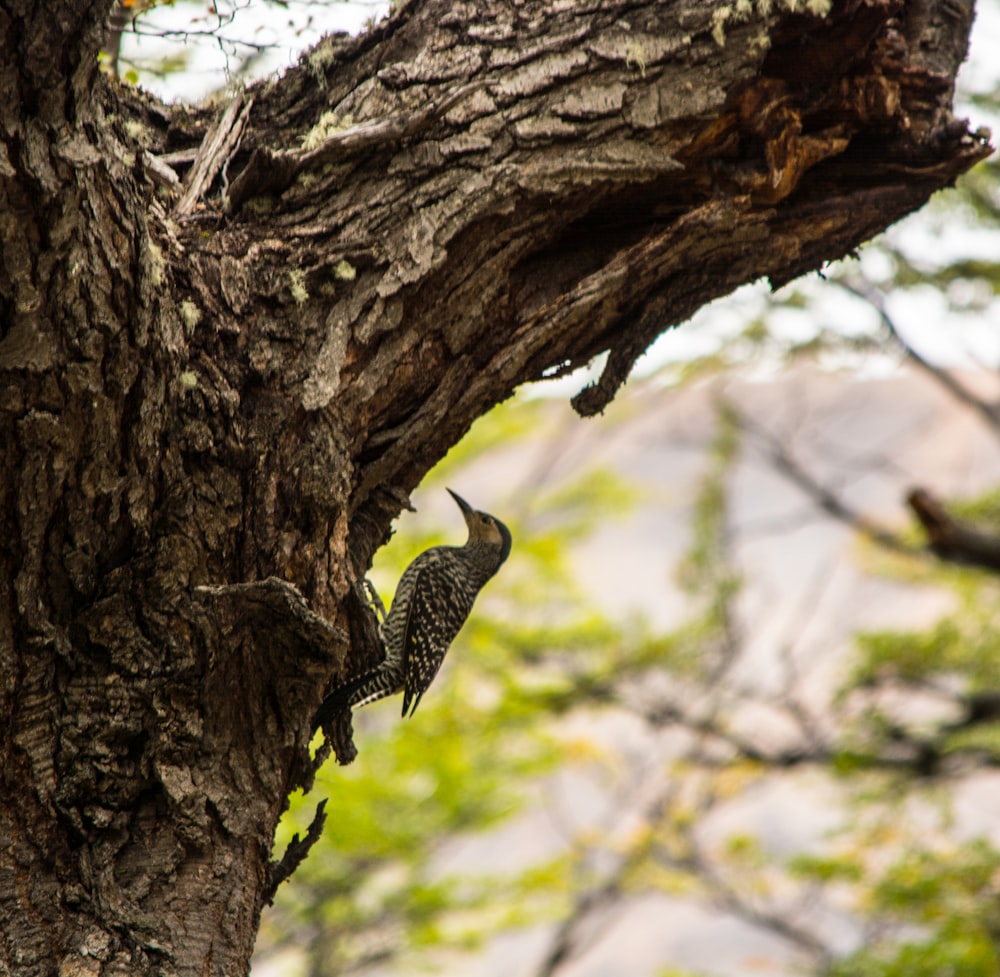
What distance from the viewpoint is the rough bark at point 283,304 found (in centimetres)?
166

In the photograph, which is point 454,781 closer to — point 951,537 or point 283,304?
point 951,537

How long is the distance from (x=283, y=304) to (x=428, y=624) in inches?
60.7

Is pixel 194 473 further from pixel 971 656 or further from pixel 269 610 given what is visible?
pixel 971 656

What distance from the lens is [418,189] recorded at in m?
2.12

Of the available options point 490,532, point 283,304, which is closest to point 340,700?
point 283,304

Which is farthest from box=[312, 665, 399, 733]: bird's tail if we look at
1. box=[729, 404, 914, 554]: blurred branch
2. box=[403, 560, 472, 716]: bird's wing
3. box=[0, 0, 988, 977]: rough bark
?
box=[729, 404, 914, 554]: blurred branch

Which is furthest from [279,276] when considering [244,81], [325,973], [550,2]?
[325,973]

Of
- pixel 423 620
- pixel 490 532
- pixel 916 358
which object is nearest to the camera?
pixel 423 620

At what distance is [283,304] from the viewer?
2004mm

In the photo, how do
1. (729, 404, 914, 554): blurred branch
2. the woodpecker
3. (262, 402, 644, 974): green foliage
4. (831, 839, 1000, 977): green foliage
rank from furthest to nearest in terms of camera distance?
(729, 404, 914, 554): blurred branch, (262, 402, 644, 974): green foliage, (831, 839, 1000, 977): green foliage, the woodpecker

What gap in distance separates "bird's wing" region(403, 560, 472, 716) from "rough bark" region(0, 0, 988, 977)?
0.93m

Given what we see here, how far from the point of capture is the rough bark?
5.45 feet

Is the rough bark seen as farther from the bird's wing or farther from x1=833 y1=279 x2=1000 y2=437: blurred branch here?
x1=833 y1=279 x2=1000 y2=437: blurred branch

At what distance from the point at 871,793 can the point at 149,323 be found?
8.01 meters
